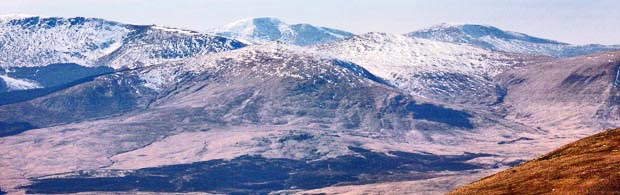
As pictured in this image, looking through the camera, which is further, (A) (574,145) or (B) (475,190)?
(A) (574,145)

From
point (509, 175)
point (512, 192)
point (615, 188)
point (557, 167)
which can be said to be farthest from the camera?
point (509, 175)

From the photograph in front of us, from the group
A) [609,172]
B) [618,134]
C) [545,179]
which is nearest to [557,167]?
[545,179]

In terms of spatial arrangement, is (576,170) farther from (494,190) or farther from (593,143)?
(593,143)

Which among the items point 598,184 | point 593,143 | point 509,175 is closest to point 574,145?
point 593,143

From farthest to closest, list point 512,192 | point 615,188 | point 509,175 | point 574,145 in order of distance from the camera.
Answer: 1. point 574,145
2. point 509,175
3. point 512,192
4. point 615,188

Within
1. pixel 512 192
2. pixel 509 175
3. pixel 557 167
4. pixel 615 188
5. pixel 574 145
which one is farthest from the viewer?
pixel 574 145

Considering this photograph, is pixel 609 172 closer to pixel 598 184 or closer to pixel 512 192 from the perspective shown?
pixel 598 184
